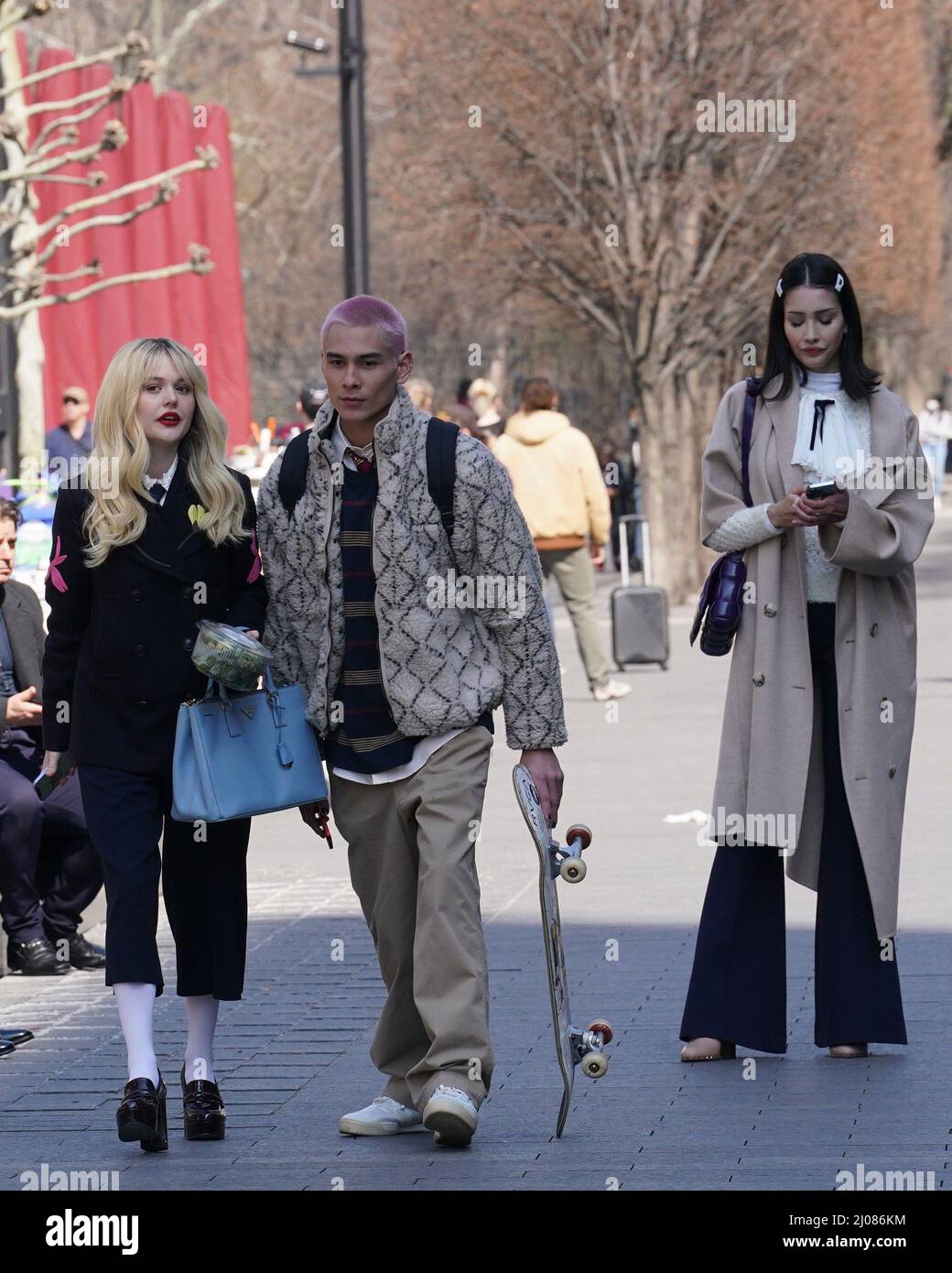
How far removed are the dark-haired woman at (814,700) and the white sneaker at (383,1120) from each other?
3.06 ft

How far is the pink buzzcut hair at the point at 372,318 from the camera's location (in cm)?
526

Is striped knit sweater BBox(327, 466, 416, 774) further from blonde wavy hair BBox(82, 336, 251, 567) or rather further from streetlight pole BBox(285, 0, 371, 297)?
streetlight pole BBox(285, 0, 371, 297)

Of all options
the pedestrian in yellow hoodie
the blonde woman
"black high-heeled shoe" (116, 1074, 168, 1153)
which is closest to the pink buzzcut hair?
the blonde woman

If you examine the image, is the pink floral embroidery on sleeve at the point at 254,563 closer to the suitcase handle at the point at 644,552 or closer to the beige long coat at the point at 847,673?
the beige long coat at the point at 847,673

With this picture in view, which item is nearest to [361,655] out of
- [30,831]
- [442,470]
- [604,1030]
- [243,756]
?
[243,756]

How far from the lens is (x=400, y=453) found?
17.4 feet

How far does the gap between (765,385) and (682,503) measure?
1690 cm

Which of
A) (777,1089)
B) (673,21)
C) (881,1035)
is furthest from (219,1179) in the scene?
(673,21)

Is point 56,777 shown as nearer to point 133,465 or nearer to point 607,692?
point 133,465

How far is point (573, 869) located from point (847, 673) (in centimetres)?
114

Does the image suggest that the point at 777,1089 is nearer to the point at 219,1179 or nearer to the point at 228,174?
the point at 219,1179

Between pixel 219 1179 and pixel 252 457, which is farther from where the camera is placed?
pixel 252 457

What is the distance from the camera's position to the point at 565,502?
1488 centimetres

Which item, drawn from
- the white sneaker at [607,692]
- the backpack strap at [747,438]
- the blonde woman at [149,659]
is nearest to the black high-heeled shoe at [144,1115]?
the blonde woman at [149,659]
